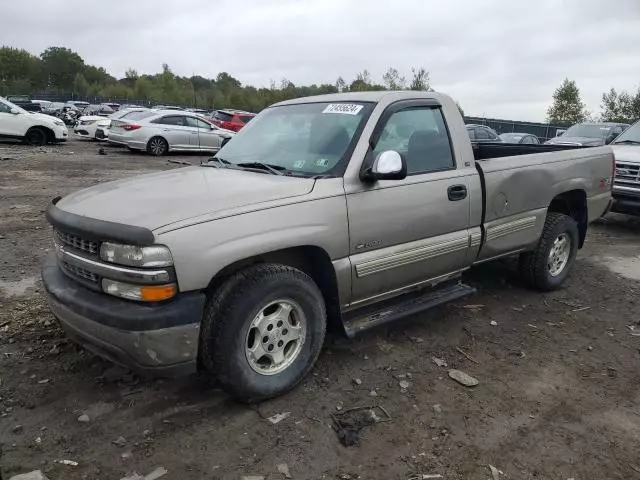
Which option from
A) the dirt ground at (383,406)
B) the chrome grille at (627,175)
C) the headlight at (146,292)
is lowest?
the dirt ground at (383,406)

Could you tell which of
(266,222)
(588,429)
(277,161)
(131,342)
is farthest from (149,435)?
(588,429)

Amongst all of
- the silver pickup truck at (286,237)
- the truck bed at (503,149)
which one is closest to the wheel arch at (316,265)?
the silver pickup truck at (286,237)

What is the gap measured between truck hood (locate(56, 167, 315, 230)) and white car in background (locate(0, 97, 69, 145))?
15.8 m

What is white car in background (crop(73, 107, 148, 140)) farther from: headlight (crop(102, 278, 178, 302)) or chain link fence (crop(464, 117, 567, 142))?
chain link fence (crop(464, 117, 567, 142))

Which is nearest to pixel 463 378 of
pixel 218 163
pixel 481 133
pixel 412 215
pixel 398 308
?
pixel 398 308

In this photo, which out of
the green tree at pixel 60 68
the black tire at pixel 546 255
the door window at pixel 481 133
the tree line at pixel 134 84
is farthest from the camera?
the green tree at pixel 60 68

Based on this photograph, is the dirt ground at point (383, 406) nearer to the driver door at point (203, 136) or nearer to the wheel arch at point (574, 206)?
the wheel arch at point (574, 206)

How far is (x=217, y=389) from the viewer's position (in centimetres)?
347

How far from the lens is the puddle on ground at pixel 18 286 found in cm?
489

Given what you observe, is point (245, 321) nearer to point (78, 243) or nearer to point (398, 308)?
point (78, 243)

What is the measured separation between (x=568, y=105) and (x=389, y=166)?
44.6 m

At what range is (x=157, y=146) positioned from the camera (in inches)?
678

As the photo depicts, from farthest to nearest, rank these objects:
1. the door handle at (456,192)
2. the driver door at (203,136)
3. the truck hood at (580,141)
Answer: the driver door at (203,136) < the truck hood at (580,141) < the door handle at (456,192)

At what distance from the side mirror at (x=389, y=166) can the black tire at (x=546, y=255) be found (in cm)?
235
